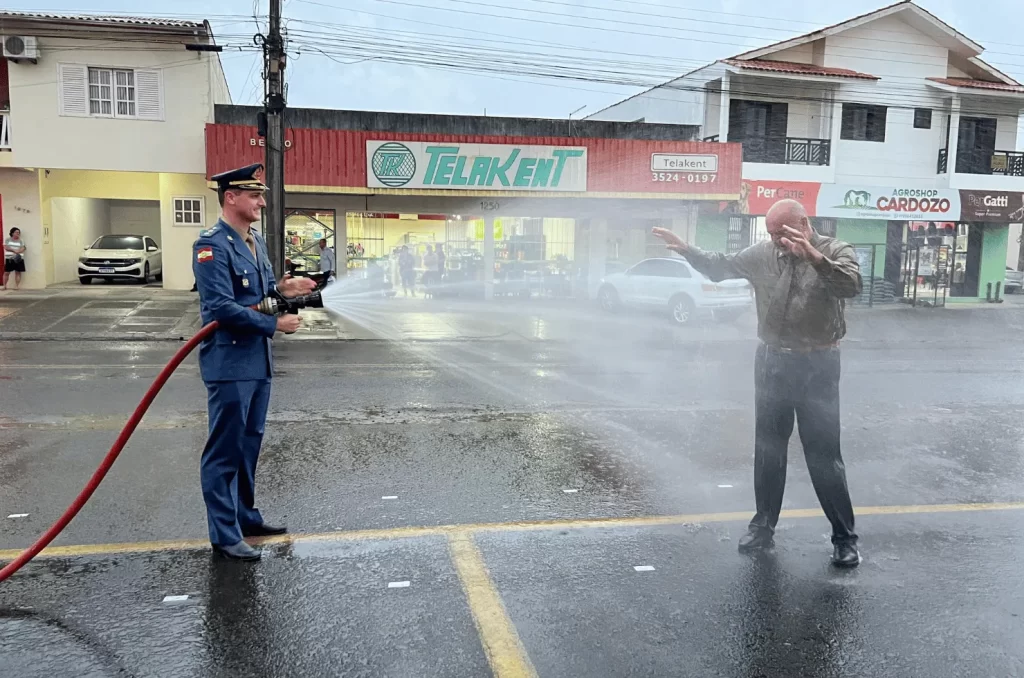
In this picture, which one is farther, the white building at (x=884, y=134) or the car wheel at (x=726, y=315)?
the white building at (x=884, y=134)

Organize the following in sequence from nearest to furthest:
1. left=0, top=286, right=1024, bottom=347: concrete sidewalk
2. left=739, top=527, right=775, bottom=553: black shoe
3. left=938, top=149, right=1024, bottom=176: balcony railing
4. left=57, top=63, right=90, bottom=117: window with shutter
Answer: left=739, top=527, right=775, bottom=553: black shoe, left=0, top=286, right=1024, bottom=347: concrete sidewalk, left=57, top=63, right=90, bottom=117: window with shutter, left=938, top=149, right=1024, bottom=176: balcony railing

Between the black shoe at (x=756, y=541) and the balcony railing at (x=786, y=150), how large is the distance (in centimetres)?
2065

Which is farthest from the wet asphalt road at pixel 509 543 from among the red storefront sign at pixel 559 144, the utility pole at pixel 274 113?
the red storefront sign at pixel 559 144

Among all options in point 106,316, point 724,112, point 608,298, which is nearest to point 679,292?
point 608,298

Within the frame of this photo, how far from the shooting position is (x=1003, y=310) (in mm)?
23516

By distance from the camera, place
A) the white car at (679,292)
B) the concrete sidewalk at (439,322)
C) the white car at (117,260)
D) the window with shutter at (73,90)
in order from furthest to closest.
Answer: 1. the white car at (117,260)
2. the window with shutter at (73,90)
3. the white car at (679,292)
4. the concrete sidewalk at (439,322)

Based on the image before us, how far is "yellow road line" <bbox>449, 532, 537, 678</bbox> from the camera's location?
3074mm

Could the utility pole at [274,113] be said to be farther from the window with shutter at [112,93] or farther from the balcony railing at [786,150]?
the balcony railing at [786,150]

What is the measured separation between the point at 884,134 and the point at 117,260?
23.2 meters

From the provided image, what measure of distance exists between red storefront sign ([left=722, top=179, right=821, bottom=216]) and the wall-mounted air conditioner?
17.8 meters

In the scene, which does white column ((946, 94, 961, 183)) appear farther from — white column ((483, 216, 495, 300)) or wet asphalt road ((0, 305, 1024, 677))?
wet asphalt road ((0, 305, 1024, 677))

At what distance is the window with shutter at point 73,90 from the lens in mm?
19062

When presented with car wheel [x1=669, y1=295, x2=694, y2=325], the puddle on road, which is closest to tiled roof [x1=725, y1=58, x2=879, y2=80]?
car wheel [x1=669, y1=295, x2=694, y2=325]

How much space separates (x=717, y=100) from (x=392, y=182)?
32.9 feet
